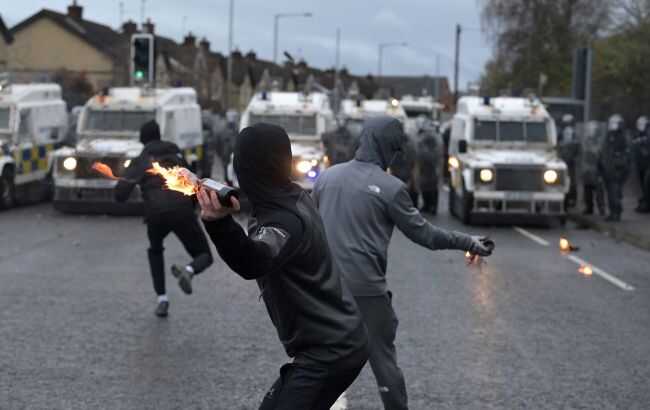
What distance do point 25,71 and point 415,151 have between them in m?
39.8

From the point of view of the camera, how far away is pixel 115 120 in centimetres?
2456

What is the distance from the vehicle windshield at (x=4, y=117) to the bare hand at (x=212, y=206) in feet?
68.4

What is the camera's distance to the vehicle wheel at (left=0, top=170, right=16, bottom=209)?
2320 cm

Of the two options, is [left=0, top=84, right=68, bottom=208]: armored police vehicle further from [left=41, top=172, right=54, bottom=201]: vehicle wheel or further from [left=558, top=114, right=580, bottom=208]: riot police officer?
[left=558, top=114, right=580, bottom=208]: riot police officer

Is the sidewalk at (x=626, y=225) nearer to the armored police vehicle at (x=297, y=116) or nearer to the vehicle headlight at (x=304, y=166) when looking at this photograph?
the armored police vehicle at (x=297, y=116)

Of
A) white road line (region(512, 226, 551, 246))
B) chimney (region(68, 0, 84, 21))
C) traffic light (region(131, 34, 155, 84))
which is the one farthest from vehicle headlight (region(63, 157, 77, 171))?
chimney (region(68, 0, 84, 21))

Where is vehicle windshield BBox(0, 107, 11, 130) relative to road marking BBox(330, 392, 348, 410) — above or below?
above

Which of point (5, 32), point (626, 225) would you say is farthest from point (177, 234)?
point (5, 32)

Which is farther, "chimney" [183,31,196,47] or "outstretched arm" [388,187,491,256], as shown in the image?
"chimney" [183,31,196,47]

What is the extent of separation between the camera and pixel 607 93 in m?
42.4

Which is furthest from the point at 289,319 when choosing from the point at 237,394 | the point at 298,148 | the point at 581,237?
the point at 298,148

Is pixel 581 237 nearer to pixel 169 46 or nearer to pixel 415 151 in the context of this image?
pixel 415 151

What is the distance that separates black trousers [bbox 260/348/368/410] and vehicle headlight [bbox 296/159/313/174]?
1882 centimetres

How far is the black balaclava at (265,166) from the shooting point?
14.2ft
